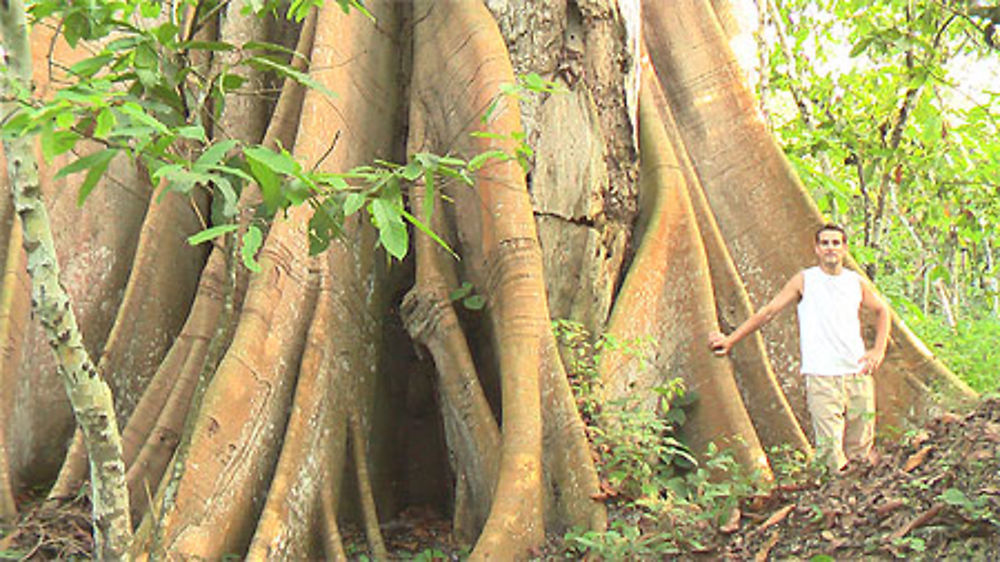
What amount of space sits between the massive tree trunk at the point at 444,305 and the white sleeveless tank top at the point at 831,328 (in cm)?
42

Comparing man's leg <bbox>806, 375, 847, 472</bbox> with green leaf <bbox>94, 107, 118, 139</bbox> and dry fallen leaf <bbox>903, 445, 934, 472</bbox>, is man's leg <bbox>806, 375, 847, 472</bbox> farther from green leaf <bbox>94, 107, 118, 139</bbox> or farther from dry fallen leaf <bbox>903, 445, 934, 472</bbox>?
green leaf <bbox>94, 107, 118, 139</bbox>

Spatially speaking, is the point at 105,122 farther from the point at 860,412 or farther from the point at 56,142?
the point at 860,412

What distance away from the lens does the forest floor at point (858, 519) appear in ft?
10.9

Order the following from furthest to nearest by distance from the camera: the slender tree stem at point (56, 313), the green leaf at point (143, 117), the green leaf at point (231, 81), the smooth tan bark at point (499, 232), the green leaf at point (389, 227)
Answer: the smooth tan bark at point (499, 232), the green leaf at point (231, 81), the slender tree stem at point (56, 313), the green leaf at point (389, 227), the green leaf at point (143, 117)

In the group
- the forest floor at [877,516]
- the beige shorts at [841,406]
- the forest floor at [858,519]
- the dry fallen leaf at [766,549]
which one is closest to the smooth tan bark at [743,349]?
the beige shorts at [841,406]

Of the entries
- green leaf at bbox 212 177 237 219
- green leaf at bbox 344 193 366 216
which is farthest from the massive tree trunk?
green leaf at bbox 212 177 237 219

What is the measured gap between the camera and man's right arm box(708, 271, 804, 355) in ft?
16.3

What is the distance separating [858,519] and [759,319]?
57.7 inches

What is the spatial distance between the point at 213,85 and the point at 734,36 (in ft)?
16.8

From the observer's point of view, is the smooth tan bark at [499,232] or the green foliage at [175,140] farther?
the smooth tan bark at [499,232]

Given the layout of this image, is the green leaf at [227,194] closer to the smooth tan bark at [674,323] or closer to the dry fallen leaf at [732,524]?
the dry fallen leaf at [732,524]

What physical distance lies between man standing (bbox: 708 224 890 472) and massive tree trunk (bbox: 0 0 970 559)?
0.30 m

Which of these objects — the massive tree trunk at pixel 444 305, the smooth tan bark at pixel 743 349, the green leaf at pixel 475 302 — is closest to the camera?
the massive tree trunk at pixel 444 305

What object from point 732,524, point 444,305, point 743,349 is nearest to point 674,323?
point 743,349
